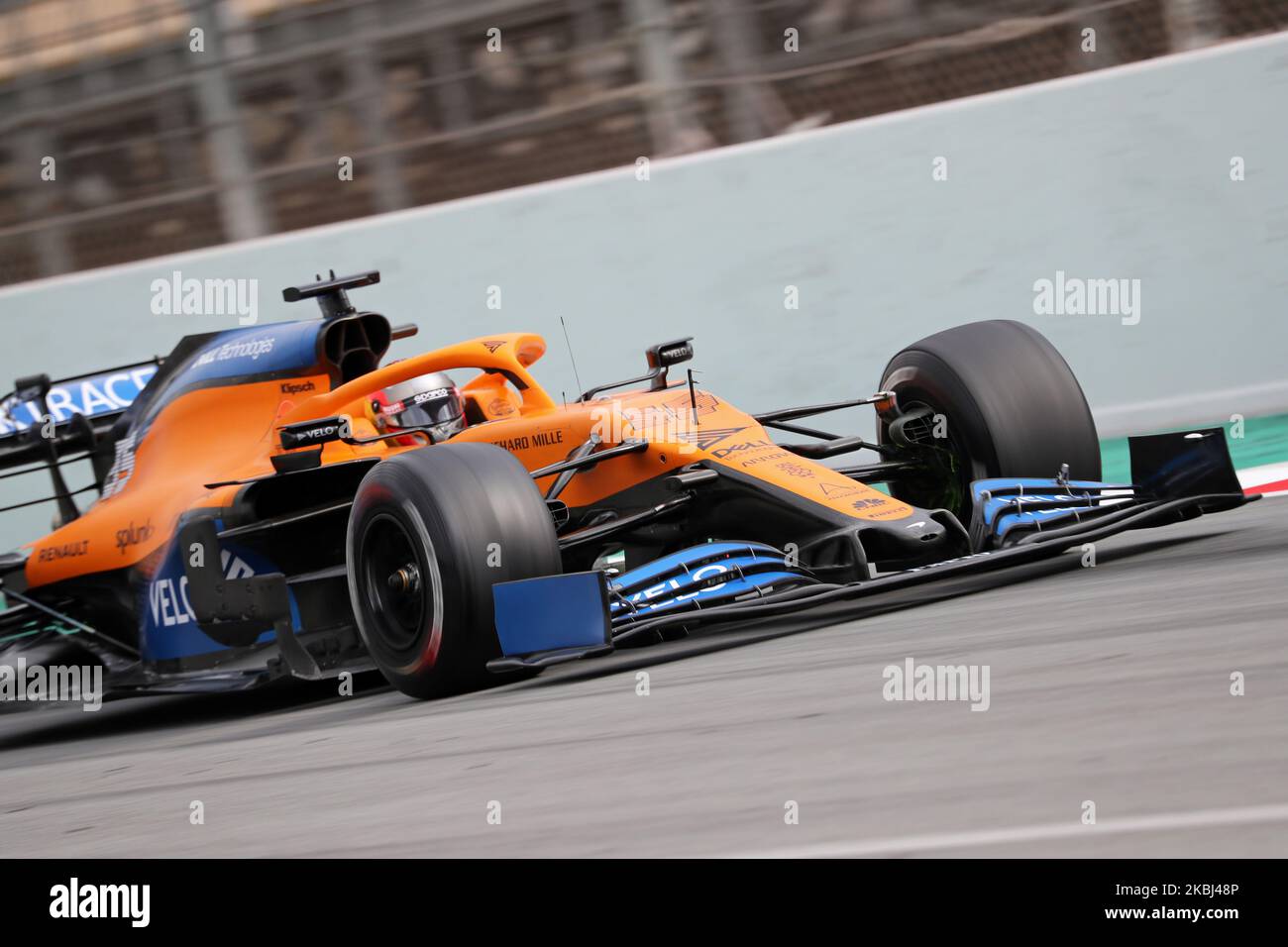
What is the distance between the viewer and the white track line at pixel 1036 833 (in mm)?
2416

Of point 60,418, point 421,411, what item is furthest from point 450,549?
point 60,418

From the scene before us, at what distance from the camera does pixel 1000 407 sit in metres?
5.99

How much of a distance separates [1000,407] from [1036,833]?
3.62 metres

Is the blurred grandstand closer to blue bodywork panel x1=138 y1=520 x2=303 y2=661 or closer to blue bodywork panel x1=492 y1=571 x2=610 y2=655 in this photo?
blue bodywork panel x1=138 y1=520 x2=303 y2=661

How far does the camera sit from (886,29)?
31.9ft

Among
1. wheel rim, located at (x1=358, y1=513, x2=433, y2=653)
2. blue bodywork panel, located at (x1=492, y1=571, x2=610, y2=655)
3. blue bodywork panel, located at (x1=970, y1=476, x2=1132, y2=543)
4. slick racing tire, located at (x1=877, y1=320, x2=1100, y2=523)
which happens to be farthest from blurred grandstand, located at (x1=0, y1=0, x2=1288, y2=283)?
blue bodywork panel, located at (x1=492, y1=571, x2=610, y2=655)

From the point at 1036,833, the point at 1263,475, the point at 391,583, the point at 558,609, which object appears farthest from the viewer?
the point at 1263,475

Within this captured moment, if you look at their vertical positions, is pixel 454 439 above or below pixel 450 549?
above

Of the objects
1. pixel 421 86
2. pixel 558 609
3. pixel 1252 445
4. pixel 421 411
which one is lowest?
pixel 558 609

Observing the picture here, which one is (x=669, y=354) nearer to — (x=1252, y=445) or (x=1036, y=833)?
(x=1252, y=445)

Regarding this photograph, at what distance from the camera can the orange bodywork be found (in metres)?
5.63

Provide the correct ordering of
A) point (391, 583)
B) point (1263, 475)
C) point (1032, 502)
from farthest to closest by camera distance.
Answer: point (1263, 475) → point (1032, 502) → point (391, 583)

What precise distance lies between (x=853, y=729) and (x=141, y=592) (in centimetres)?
360

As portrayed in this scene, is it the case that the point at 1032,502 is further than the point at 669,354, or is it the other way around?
the point at 669,354
